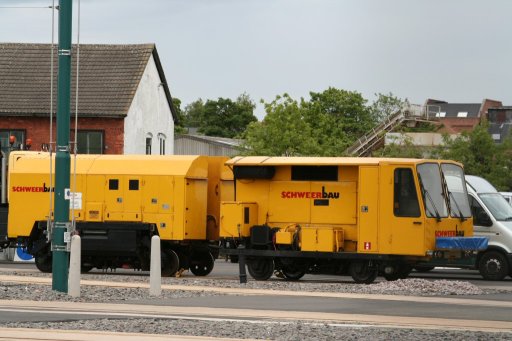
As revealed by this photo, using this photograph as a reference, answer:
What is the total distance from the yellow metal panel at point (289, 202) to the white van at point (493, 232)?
5.34 m

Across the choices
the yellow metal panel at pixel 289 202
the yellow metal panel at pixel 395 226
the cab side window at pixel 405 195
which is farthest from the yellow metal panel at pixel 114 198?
the cab side window at pixel 405 195

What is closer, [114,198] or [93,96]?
[114,198]

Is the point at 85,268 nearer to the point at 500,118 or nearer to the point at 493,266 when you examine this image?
the point at 493,266

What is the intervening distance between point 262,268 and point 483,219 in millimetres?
6536

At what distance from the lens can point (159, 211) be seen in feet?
102

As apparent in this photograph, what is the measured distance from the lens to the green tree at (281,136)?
227 ft

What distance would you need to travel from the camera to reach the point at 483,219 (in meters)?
32.4

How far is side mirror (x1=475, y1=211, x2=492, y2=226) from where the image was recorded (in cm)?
3234

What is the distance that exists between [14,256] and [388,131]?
160 feet

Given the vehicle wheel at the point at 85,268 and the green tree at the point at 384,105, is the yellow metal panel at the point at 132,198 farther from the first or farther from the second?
the green tree at the point at 384,105

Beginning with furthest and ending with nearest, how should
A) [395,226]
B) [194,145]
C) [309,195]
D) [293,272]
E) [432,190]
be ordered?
[194,145]
[293,272]
[309,195]
[432,190]
[395,226]

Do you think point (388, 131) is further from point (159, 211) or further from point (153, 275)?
point (153, 275)

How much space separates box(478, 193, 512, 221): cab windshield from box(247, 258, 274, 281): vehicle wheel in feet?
21.7

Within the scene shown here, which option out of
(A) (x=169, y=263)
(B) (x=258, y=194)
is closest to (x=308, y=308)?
(B) (x=258, y=194)
